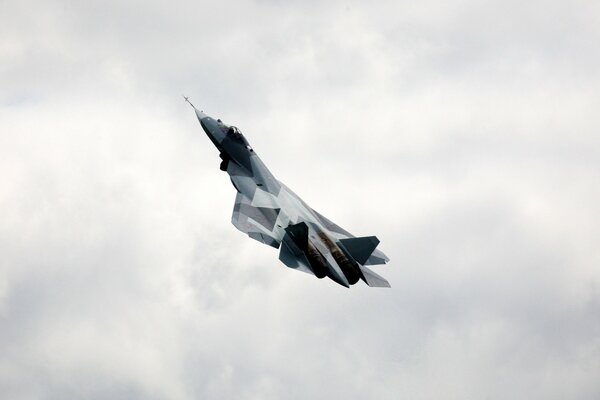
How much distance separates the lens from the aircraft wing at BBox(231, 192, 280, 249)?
6525 cm

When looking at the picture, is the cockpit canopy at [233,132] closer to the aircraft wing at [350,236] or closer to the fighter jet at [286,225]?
the fighter jet at [286,225]

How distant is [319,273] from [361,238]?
427cm

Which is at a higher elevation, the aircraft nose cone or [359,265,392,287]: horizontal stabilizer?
the aircraft nose cone

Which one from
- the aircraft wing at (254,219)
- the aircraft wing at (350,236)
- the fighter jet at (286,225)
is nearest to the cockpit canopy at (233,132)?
the fighter jet at (286,225)

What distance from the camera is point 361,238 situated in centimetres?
6525

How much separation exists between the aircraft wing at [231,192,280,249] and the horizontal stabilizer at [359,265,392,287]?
267 inches

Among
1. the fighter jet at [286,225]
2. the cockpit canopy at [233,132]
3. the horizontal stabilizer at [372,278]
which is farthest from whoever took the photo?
the cockpit canopy at [233,132]

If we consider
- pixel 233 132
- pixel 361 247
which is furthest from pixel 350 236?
pixel 233 132

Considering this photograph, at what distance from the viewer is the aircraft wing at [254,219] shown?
65250mm

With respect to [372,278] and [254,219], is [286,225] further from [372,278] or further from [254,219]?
[372,278]

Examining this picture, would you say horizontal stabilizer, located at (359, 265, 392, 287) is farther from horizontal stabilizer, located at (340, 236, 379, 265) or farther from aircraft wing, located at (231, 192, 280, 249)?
aircraft wing, located at (231, 192, 280, 249)

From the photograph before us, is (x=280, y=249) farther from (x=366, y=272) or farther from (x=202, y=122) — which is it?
(x=202, y=122)

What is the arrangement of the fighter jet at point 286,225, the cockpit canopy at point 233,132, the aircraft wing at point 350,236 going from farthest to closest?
the cockpit canopy at point 233,132 < the aircraft wing at point 350,236 < the fighter jet at point 286,225

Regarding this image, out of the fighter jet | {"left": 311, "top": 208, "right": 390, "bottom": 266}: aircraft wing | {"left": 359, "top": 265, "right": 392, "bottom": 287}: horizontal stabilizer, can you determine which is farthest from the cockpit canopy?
{"left": 359, "top": 265, "right": 392, "bottom": 287}: horizontal stabilizer
